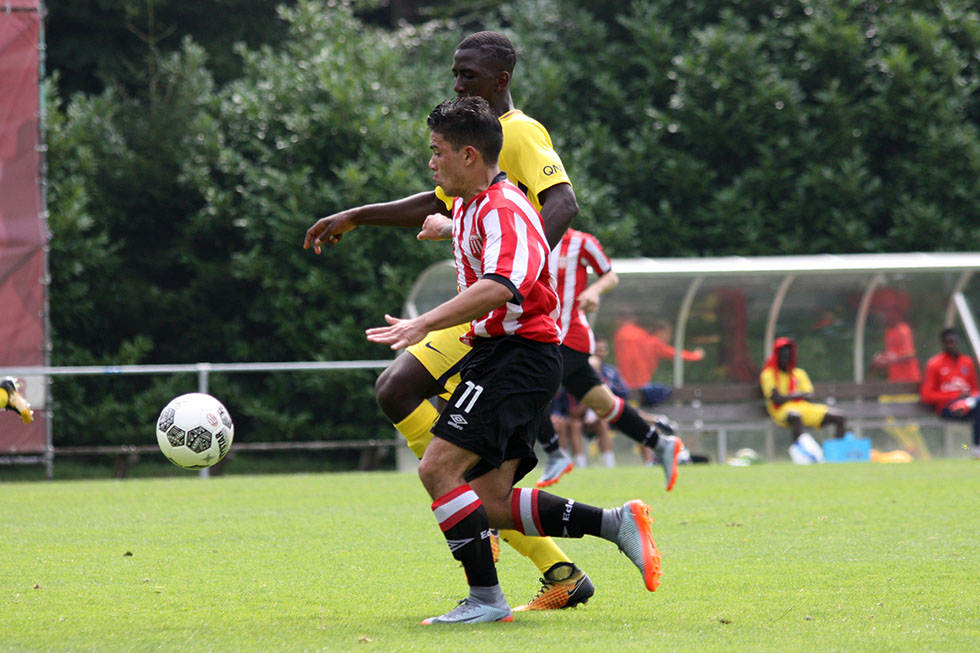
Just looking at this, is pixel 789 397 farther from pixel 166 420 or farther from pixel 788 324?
pixel 166 420

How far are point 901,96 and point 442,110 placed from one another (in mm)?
17319

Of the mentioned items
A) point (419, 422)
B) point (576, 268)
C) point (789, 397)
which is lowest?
point (789, 397)

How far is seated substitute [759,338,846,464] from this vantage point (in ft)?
50.8

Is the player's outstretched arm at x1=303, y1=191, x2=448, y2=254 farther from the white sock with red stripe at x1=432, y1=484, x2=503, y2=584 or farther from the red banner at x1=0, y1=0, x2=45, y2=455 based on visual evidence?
the red banner at x1=0, y1=0, x2=45, y2=455

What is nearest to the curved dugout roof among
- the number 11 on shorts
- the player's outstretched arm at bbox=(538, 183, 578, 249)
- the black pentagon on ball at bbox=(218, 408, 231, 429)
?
the black pentagon on ball at bbox=(218, 408, 231, 429)

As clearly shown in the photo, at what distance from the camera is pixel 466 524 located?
13.8 ft

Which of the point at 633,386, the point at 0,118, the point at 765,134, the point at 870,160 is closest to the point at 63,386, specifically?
the point at 0,118

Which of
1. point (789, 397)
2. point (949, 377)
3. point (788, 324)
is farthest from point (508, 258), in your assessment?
point (788, 324)

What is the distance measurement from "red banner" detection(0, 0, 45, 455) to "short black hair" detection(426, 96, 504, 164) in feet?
34.9

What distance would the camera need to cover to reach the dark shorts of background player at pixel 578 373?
9094 millimetres

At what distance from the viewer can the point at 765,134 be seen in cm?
2027

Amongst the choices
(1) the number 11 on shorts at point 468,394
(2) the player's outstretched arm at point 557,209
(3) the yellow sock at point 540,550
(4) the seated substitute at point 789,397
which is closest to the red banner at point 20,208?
(4) the seated substitute at point 789,397

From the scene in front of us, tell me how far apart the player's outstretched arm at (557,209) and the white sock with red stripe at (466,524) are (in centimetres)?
126

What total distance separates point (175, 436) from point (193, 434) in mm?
84
